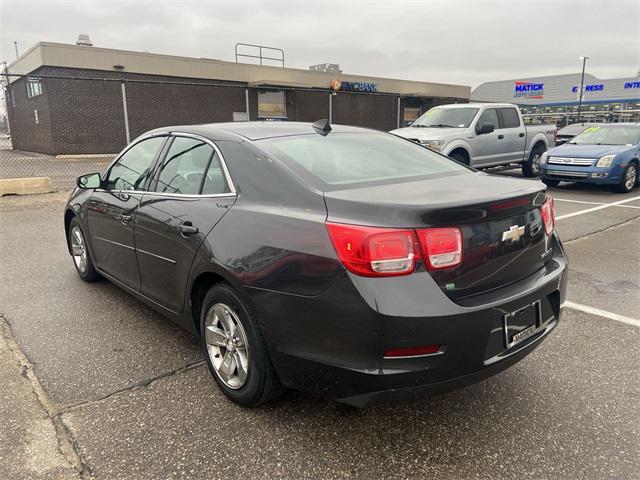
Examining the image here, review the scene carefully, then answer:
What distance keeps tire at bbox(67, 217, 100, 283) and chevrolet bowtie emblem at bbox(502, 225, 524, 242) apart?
147 inches

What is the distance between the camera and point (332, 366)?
2225mm

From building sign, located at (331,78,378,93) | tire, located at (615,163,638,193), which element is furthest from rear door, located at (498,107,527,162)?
building sign, located at (331,78,378,93)

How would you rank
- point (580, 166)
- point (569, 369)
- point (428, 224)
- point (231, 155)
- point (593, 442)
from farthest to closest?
point (580, 166)
point (569, 369)
point (231, 155)
point (593, 442)
point (428, 224)

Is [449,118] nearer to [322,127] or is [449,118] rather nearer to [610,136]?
[610,136]

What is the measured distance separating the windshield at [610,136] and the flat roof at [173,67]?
18104 millimetres

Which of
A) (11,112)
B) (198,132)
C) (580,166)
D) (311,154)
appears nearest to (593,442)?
(311,154)

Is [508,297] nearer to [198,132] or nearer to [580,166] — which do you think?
[198,132]

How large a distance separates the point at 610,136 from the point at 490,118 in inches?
110

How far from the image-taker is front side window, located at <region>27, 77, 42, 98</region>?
73.0 feet

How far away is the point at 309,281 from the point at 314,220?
0.94ft

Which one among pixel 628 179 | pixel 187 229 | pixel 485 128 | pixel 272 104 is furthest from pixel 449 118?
pixel 272 104

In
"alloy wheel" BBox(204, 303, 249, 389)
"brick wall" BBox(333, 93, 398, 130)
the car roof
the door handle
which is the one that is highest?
"brick wall" BBox(333, 93, 398, 130)

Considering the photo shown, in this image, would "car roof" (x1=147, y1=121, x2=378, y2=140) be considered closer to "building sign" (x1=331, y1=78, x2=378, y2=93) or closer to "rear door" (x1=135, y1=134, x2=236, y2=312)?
"rear door" (x1=135, y1=134, x2=236, y2=312)

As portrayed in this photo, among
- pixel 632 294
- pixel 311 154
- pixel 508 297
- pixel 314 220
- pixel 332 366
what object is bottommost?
pixel 632 294
